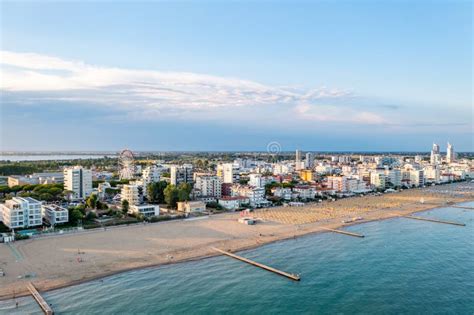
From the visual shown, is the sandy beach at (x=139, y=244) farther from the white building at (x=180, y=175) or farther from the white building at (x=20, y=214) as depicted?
the white building at (x=180, y=175)

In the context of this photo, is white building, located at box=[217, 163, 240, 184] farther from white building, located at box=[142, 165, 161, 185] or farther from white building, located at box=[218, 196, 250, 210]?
white building, located at box=[218, 196, 250, 210]

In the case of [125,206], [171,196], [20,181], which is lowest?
[125,206]

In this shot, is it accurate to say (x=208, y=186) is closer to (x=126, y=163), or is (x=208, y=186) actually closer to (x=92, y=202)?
(x=92, y=202)

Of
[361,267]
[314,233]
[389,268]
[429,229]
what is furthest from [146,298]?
[429,229]

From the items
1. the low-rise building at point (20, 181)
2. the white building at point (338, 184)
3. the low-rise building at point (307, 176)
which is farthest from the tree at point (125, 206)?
the low-rise building at point (307, 176)

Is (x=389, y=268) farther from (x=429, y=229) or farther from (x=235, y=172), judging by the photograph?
(x=235, y=172)

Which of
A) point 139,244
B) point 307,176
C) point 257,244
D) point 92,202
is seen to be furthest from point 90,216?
point 307,176

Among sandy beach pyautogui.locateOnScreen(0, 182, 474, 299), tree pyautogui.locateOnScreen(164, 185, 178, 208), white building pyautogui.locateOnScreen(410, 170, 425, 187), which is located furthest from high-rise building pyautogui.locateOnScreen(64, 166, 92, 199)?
white building pyautogui.locateOnScreen(410, 170, 425, 187)
